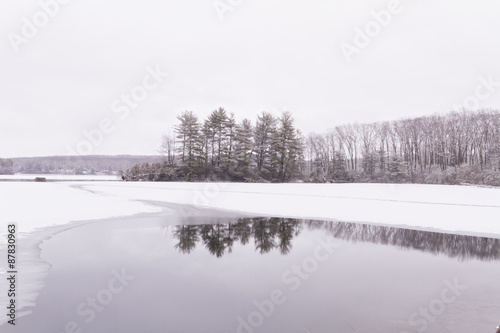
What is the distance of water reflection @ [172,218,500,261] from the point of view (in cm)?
1104

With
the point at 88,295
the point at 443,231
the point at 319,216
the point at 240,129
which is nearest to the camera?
the point at 88,295

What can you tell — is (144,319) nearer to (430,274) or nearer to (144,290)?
(144,290)

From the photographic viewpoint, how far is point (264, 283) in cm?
756

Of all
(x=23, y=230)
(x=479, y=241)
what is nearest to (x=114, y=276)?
(x=23, y=230)

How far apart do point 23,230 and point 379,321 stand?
13.4 meters

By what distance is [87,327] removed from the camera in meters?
5.24

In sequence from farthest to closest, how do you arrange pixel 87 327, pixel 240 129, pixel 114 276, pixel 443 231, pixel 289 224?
pixel 240 129, pixel 289 224, pixel 443 231, pixel 114 276, pixel 87 327

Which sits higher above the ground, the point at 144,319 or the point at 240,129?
the point at 240,129

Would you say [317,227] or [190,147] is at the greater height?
[190,147]

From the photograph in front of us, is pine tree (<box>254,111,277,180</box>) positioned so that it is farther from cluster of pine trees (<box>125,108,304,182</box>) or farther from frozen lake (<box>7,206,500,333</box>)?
frozen lake (<box>7,206,500,333</box>)

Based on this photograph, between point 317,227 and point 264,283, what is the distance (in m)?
8.94

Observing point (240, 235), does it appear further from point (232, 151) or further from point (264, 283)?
point (232, 151)

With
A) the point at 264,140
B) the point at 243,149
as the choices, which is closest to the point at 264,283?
the point at 243,149

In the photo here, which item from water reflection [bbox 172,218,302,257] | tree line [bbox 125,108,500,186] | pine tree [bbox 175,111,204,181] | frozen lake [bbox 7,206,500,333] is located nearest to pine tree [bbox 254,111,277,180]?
tree line [bbox 125,108,500,186]
